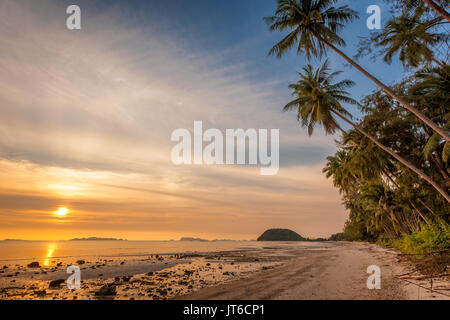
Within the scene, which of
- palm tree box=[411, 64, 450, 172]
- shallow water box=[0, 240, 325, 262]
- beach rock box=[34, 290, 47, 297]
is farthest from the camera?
shallow water box=[0, 240, 325, 262]

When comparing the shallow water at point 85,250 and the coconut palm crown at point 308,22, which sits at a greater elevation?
the coconut palm crown at point 308,22

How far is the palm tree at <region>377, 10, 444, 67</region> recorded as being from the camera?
11.3m

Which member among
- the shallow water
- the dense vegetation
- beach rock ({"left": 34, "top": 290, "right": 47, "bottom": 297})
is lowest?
the shallow water

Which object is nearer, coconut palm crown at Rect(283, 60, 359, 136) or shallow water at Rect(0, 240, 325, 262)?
coconut palm crown at Rect(283, 60, 359, 136)

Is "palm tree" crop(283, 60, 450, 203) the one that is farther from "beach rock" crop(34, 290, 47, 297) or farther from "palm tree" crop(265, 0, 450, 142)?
"beach rock" crop(34, 290, 47, 297)

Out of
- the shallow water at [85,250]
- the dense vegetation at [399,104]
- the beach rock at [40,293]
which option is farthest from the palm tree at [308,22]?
the shallow water at [85,250]

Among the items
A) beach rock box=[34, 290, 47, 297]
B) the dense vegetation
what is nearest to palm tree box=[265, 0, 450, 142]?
the dense vegetation

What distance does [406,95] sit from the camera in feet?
44.8

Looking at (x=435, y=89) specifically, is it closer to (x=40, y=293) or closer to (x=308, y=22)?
(x=308, y=22)

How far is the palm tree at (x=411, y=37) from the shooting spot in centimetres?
1134

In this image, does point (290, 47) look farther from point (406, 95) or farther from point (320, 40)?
point (406, 95)

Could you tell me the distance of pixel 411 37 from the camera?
1230 centimetres

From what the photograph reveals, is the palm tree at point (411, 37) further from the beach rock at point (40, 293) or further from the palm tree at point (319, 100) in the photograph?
the beach rock at point (40, 293)
